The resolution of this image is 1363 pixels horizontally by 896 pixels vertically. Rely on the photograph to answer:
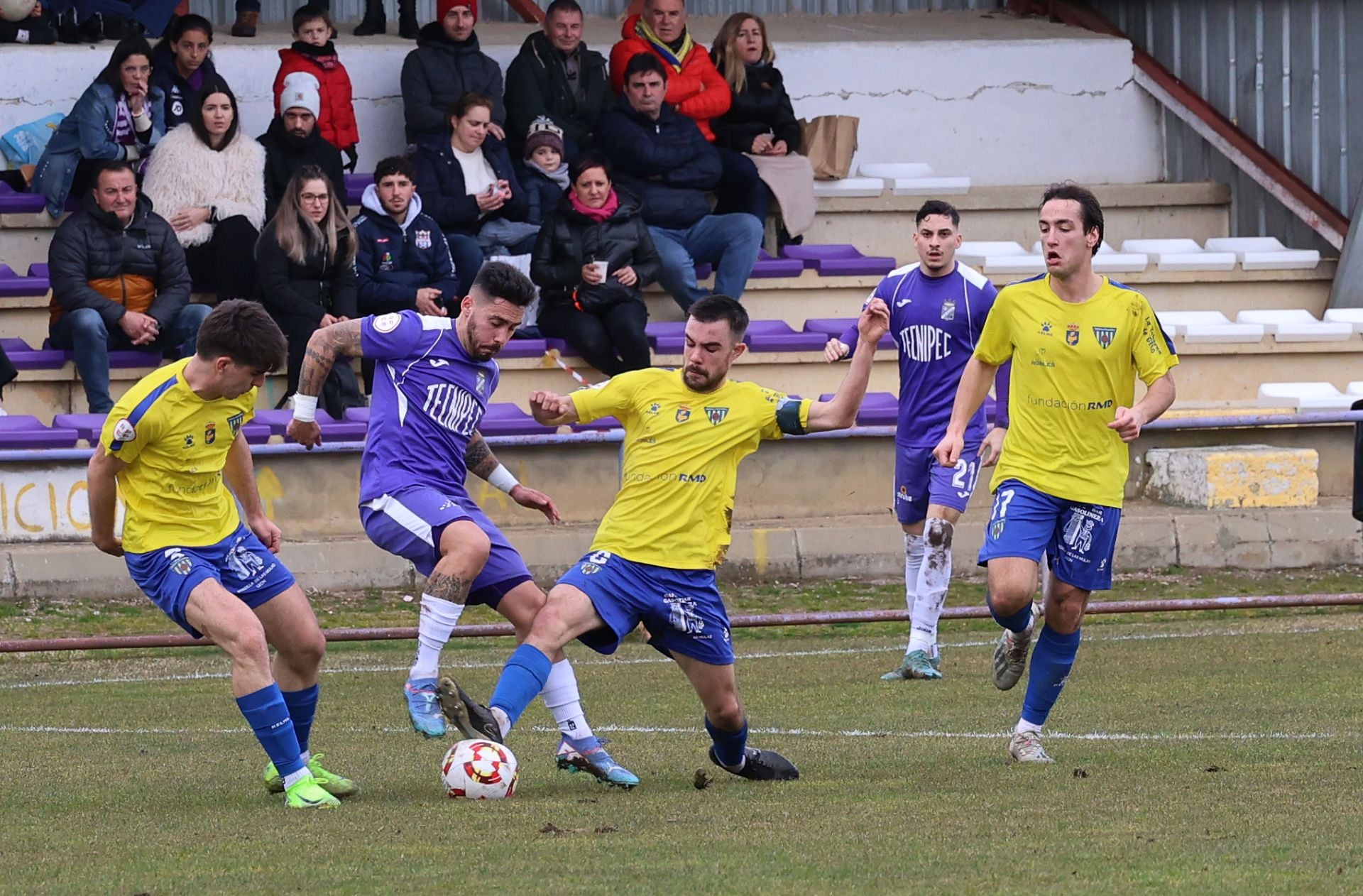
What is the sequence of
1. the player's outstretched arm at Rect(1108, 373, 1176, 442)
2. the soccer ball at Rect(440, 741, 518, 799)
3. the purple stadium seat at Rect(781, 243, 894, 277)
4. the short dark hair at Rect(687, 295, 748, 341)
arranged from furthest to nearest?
the purple stadium seat at Rect(781, 243, 894, 277)
the player's outstretched arm at Rect(1108, 373, 1176, 442)
the short dark hair at Rect(687, 295, 748, 341)
the soccer ball at Rect(440, 741, 518, 799)

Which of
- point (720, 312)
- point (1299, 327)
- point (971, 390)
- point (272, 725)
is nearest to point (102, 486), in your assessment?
point (272, 725)

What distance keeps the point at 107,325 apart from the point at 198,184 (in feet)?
4.59

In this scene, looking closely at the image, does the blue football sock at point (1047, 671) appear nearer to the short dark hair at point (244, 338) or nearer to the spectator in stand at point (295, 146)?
the short dark hair at point (244, 338)

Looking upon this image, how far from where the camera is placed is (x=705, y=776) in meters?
6.48

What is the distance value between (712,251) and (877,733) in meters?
7.86

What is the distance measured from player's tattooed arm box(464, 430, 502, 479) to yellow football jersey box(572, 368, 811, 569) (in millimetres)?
1010

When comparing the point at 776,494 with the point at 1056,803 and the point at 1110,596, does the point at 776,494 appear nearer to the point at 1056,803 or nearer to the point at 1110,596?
the point at 1110,596

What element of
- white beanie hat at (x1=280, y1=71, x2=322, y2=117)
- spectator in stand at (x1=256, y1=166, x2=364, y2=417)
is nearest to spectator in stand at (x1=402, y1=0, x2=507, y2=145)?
white beanie hat at (x1=280, y1=71, x2=322, y2=117)

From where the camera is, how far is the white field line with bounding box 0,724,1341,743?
23.7 feet

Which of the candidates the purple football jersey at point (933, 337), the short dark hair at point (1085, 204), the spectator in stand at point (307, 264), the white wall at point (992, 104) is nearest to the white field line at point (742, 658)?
the purple football jersey at point (933, 337)

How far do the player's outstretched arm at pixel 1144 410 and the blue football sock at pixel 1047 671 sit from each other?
0.75m

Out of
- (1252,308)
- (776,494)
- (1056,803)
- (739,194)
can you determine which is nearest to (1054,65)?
(1252,308)

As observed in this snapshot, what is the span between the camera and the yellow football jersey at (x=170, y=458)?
6.24 meters

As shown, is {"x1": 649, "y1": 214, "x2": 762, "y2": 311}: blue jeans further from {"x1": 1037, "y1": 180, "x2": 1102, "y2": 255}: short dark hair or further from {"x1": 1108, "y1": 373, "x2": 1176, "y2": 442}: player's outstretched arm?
{"x1": 1108, "y1": 373, "x2": 1176, "y2": 442}: player's outstretched arm
